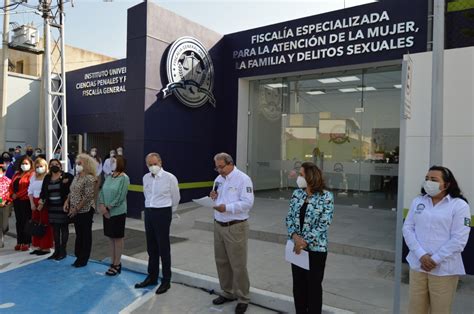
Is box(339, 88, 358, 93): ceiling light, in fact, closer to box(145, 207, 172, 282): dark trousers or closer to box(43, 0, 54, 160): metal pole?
box(145, 207, 172, 282): dark trousers

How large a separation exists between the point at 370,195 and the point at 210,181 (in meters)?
4.80

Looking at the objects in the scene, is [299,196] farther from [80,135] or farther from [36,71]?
[36,71]

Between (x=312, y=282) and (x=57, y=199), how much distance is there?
4427 mm

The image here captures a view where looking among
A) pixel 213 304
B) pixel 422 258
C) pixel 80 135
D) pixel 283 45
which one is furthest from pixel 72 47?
pixel 422 258

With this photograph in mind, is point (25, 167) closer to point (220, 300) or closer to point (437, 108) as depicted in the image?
point (220, 300)

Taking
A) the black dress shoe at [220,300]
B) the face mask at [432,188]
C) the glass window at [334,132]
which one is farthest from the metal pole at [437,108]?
the glass window at [334,132]

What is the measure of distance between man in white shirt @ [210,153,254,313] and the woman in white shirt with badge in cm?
169

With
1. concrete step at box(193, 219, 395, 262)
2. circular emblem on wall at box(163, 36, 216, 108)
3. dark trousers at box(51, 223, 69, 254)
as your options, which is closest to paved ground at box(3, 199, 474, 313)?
concrete step at box(193, 219, 395, 262)

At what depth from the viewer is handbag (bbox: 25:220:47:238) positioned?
6336mm

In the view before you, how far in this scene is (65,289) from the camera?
5.01m

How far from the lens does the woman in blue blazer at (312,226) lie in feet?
11.5

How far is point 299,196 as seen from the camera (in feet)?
12.0

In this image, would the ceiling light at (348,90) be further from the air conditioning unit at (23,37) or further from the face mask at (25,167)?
the air conditioning unit at (23,37)

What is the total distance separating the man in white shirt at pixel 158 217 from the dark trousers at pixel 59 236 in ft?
6.41
